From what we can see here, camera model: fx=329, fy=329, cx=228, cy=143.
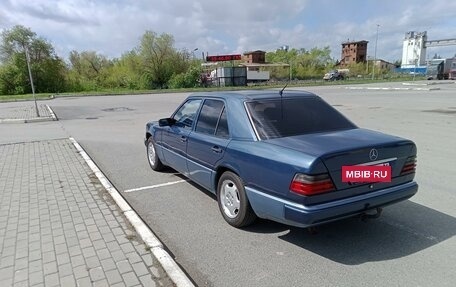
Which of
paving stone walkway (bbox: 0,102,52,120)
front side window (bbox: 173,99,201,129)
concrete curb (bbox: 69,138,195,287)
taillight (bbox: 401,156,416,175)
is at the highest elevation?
front side window (bbox: 173,99,201,129)

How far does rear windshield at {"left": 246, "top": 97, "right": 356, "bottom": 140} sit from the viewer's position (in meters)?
3.61

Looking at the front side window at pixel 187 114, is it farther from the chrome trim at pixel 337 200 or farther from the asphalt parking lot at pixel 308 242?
the chrome trim at pixel 337 200

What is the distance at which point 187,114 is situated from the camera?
16.6 feet

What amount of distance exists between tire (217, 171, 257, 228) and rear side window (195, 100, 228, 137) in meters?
0.56

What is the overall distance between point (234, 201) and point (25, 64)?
50.2 metres

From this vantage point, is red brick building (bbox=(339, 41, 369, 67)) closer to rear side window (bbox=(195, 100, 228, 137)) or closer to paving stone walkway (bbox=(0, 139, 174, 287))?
rear side window (bbox=(195, 100, 228, 137))

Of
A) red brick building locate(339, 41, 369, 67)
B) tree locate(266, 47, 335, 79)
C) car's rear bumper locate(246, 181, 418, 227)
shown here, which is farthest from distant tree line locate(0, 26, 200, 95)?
red brick building locate(339, 41, 369, 67)

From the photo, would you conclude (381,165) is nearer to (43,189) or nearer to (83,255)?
(83,255)

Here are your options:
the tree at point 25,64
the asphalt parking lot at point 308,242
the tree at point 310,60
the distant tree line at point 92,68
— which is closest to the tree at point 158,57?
the distant tree line at point 92,68

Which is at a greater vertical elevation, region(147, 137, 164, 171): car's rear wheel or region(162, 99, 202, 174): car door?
region(162, 99, 202, 174): car door

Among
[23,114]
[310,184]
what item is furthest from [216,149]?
[23,114]

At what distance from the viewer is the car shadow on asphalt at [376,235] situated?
127 inches

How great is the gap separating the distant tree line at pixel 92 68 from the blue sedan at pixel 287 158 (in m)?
46.4

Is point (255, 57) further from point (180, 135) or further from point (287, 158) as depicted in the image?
point (287, 158)
